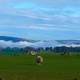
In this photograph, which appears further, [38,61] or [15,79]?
[38,61]

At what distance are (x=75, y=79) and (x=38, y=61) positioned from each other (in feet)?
90.9

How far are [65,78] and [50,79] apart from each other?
A: 110cm

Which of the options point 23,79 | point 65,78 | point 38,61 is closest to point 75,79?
point 65,78

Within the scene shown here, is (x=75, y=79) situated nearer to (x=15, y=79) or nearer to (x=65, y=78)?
(x=65, y=78)

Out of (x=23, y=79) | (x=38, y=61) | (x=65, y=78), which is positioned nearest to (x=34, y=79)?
(x=23, y=79)

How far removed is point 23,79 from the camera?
26719 mm

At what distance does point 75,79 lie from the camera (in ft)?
86.4

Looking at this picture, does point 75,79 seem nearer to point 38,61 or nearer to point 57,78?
point 57,78

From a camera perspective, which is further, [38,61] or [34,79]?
[38,61]

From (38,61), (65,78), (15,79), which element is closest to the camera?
(15,79)

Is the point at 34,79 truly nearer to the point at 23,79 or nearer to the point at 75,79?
the point at 23,79

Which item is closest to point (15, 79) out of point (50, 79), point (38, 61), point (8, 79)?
point (8, 79)

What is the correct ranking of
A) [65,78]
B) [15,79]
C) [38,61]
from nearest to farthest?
[15,79], [65,78], [38,61]

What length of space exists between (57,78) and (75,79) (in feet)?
6.62
